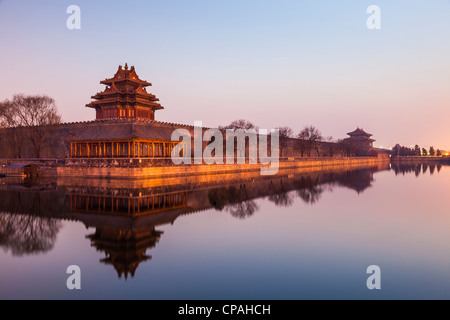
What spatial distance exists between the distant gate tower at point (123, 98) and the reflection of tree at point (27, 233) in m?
28.2

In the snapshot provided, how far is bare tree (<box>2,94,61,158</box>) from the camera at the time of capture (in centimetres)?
3919

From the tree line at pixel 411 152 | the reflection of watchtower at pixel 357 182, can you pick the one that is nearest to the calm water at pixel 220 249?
the reflection of watchtower at pixel 357 182

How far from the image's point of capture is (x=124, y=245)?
9.13 metres

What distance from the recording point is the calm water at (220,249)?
6.34 m

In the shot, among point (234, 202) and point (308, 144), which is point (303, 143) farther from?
point (234, 202)

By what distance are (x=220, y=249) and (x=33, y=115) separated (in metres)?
40.8

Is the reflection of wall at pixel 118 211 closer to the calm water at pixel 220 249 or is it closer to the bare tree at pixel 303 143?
the calm water at pixel 220 249

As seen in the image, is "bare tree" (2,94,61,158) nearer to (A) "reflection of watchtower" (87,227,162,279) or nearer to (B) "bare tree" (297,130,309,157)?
(A) "reflection of watchtower" (87,227,162,279)

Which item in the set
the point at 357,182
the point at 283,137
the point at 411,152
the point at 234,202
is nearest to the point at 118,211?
the point at 234,202

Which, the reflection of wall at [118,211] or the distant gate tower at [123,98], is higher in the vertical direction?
the distant gate tower at [123,98]

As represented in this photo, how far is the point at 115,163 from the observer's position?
2942cm

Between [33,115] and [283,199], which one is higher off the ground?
[33,115]
